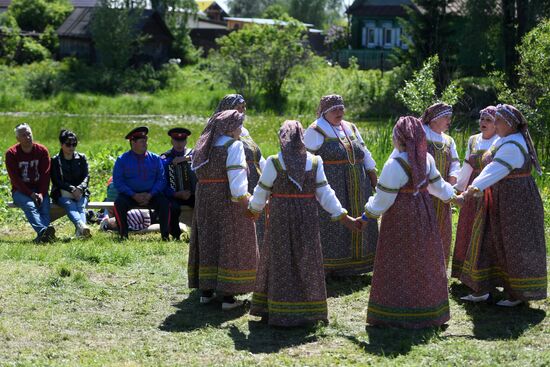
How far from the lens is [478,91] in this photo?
32812 millimetres

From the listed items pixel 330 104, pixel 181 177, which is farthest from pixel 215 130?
pixel 181 177

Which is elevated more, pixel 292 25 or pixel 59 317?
pixel 292 25

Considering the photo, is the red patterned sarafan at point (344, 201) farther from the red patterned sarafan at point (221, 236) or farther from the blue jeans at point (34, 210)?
the blue jeans at point (34, 210)

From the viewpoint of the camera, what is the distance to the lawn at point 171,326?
6500mm

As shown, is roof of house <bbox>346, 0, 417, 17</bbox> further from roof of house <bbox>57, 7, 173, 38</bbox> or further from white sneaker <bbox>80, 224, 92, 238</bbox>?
white sneaker <bbox>80, 224, 92, 238</bbox>

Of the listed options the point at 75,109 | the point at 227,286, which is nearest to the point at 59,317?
the point at 227,286

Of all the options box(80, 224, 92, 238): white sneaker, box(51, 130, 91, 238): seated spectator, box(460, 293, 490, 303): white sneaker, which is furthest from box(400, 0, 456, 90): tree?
box(460, 293, 490, 303): white sneaker

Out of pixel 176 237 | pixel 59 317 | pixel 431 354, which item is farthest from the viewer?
pixel 176 237

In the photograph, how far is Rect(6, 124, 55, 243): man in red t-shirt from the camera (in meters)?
10.8

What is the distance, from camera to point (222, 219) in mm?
7797

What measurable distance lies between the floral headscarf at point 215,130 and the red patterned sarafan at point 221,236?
0.19 ft

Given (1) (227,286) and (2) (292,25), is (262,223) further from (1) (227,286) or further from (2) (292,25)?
A: (2) (292,25)

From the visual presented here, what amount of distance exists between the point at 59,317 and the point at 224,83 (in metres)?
32.8

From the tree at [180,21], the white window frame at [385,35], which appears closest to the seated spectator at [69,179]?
the tree at [180,21]
